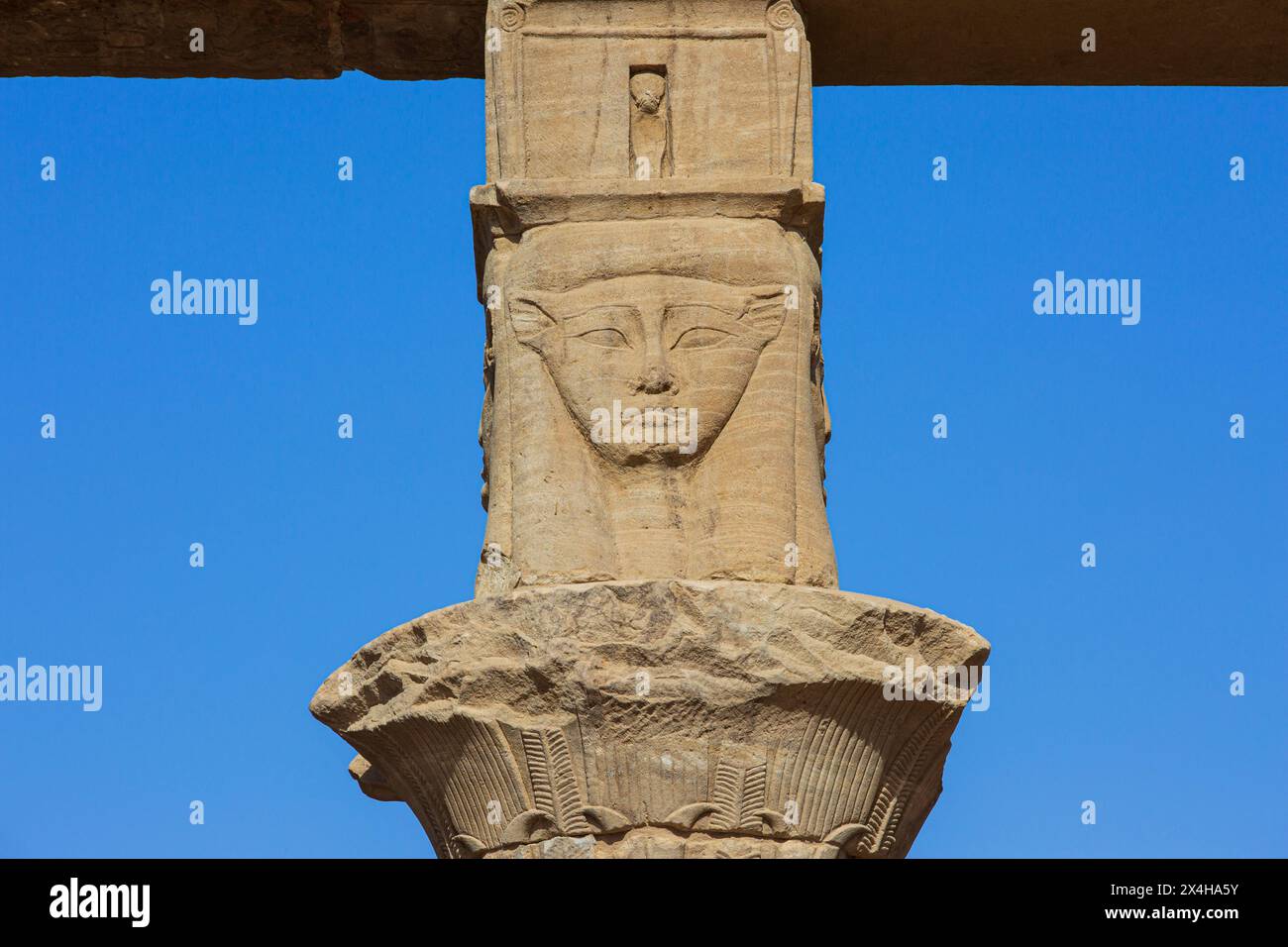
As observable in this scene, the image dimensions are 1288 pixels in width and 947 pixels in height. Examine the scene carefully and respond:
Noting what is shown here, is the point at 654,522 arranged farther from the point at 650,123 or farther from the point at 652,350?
the point at 650,123

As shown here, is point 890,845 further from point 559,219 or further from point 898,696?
point 559,219

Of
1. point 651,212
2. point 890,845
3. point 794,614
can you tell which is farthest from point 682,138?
point 890,845

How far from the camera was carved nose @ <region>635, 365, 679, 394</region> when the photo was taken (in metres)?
7.43

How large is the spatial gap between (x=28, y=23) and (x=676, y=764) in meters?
4.12

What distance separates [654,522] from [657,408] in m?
0.37

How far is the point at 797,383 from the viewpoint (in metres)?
7.61

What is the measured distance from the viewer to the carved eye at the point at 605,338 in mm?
7523

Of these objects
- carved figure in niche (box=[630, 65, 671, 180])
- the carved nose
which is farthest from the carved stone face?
carved figure in niche (box=[630, 65, 671, 180])

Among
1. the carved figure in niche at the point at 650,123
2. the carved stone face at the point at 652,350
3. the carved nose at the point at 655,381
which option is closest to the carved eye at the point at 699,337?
the carved stone face at the point at 652,350

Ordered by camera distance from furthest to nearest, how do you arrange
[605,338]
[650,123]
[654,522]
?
[650,123] → [605,338] → [654,522]

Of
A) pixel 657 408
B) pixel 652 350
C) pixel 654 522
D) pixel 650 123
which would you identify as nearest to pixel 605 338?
pixel 652 350

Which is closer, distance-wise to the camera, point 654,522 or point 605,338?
point 654,522

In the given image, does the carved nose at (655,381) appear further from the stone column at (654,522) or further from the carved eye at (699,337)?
the carved eye at (699,337)

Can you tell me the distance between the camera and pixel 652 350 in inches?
A: 294
